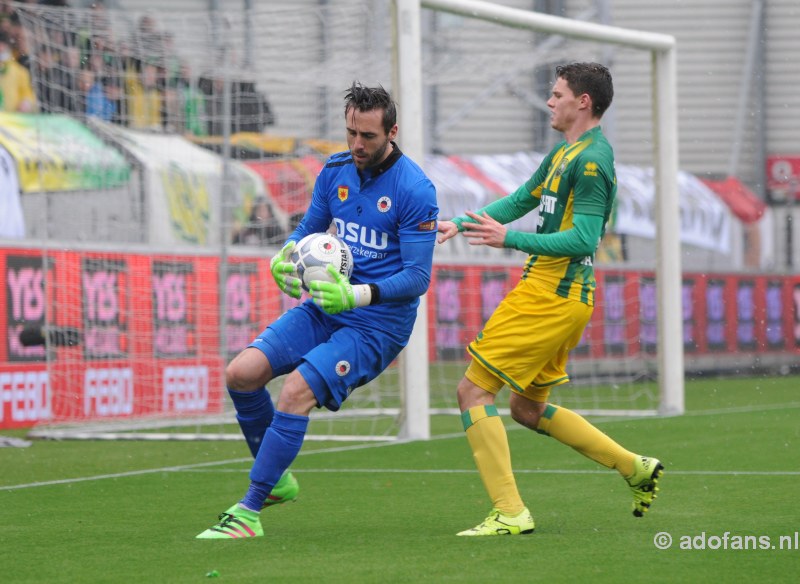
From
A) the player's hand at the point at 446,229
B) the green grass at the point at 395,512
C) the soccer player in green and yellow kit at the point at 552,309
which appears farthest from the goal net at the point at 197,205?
the player's hand at the point at 446,229

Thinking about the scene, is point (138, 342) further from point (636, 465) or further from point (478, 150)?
point (478, 150)

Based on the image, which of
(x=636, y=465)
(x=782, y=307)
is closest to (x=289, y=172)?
(x=636, y=465)

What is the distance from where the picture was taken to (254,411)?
6.80 meters

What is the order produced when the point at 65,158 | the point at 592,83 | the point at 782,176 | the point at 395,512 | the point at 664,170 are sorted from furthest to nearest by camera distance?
the point at 782,176
the point at 664,170
the point at 65,158
the point at 395,512
the point at 592,83

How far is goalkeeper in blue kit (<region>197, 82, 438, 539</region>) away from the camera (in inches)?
245

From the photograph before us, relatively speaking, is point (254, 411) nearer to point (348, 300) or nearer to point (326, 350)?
point (326, 350)

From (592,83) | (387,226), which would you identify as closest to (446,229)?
(387,226)

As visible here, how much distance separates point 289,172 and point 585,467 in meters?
5.11

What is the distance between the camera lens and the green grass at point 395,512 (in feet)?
17.8

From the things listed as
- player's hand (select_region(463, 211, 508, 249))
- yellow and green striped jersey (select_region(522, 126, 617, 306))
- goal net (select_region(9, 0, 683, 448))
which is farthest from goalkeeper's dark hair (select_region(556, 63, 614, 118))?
goal net (select_region(9, 0, 683, 448))

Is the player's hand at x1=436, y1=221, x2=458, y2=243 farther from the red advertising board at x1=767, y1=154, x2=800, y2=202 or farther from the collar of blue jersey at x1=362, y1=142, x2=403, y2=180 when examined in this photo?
the red advertising board at x1=767, y1=154, x2=800, y2=202

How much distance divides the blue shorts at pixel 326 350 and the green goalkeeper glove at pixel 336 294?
266 mm

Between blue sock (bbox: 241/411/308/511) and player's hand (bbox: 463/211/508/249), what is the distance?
1048 mm

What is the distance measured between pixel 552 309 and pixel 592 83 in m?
1.03
